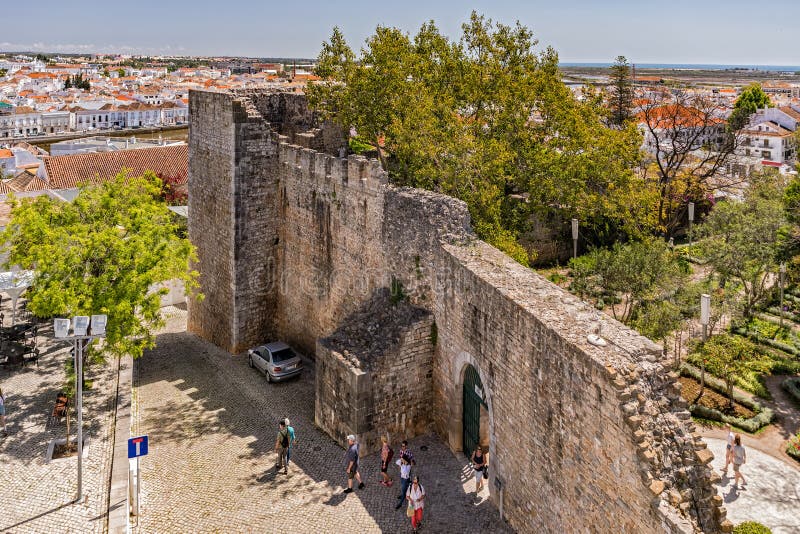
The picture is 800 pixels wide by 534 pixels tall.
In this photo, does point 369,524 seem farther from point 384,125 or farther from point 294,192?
point 384,125

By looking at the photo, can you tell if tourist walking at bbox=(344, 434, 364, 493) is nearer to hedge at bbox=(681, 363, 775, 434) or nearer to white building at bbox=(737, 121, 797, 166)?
hedge at bbox=(681, 363, 775, 434)

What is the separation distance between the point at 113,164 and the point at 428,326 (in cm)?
4087

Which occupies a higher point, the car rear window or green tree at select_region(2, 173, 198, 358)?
green tree at select_region(2, 173, 198, 358)

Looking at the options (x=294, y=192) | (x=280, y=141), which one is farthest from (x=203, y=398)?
(x=280, y=141)

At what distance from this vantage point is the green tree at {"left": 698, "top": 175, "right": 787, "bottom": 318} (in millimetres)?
21922

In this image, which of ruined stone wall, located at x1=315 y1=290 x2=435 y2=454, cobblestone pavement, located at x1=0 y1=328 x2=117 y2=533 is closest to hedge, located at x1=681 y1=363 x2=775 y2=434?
ruined stone wall, located at x1=315 y1=290 x2=435 y2=454

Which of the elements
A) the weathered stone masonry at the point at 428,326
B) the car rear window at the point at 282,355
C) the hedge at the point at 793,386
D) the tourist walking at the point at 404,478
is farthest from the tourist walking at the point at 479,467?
the hedge at the point at 793,386

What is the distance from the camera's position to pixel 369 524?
38.2 feet

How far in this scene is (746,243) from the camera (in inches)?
870

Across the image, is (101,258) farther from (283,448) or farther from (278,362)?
(283,448)

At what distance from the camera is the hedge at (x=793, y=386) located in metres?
18.0

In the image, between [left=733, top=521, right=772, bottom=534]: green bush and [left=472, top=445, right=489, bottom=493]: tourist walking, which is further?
[left=472, top=445, right=489, bottom=493]: tourist walking

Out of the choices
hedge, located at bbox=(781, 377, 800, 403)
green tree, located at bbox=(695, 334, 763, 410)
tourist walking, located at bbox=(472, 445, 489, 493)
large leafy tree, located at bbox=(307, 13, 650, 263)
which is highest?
large leafy tree, located at bbox=(307, 13, 650, 263)

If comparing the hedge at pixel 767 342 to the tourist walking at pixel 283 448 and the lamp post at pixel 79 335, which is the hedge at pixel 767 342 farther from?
the lamp post at pixel 79 335
